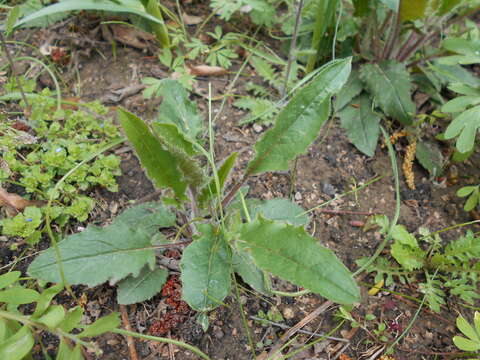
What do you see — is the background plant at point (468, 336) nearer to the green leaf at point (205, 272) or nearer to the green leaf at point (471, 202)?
the green leaf at point (471, 202)

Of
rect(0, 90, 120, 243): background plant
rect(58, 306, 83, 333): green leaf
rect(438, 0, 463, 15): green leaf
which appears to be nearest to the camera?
rect(58, 306, 83, 333): green leaf

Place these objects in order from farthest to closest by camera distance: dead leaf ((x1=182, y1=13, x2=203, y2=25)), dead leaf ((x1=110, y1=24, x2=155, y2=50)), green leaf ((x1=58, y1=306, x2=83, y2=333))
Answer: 1. dead leaf ((x1=182, y1=13, x2=203, y2=25))
2. dead leaf ((x1=110, y1=24, x2=155, y2=50))
3. green leaf ((x1=58, y1=306, x2=83, y2=333))

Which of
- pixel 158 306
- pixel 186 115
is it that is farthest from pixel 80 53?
pixel 158 306

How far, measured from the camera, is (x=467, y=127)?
176 cm

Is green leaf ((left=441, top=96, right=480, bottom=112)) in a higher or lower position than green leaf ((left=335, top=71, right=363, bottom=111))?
higher

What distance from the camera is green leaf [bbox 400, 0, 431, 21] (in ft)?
6.43

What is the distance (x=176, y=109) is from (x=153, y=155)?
36 cm

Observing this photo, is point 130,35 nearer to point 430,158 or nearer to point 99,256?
point 99,256

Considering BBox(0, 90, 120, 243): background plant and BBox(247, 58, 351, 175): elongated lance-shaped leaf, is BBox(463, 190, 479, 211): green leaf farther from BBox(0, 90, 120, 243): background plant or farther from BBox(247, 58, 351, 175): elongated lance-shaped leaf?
BBox(0, 90, 120, 243): background plant

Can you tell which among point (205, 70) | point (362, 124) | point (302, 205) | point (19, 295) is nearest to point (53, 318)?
point (19, 295)

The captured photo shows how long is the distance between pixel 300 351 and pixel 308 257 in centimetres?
54

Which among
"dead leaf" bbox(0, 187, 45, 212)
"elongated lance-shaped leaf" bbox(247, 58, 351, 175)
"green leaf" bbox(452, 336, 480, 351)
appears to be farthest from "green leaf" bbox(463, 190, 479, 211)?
"dead leaf" bbox(0, 187, 45, 212)

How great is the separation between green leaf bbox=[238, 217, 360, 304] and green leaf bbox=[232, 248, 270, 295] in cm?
20

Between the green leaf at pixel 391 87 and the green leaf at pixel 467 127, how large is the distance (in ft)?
1.17
